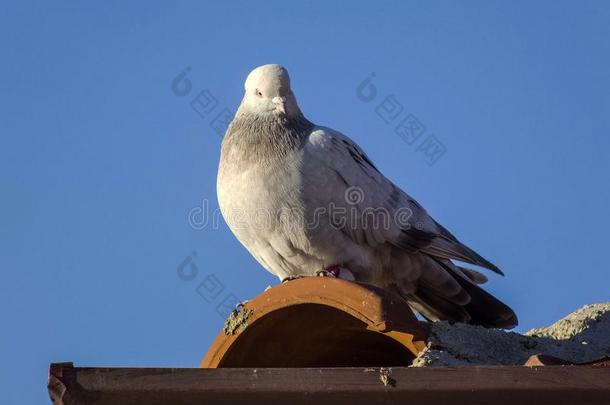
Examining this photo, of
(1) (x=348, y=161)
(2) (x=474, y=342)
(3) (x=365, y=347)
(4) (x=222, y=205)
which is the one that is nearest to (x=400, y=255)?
(1) (x=348, y=161)

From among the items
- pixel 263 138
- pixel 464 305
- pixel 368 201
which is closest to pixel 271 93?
pixel 263 138

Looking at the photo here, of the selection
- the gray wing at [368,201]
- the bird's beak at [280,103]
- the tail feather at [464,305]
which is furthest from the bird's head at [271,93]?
the tail feather at [464,305]

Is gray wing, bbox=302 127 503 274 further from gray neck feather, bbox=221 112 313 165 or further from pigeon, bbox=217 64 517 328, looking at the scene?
gray neck feather, bbox=221 112 313 165

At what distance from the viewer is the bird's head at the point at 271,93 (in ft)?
21.3

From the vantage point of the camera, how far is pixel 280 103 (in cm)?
646

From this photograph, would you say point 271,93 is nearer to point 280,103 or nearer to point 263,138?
point 280,103

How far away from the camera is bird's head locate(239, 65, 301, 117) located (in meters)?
6.49

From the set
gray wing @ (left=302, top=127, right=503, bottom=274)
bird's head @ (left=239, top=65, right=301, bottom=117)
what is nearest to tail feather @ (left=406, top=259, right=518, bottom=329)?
gray wing @ (left=302, top=127, right=503, bottom=274)

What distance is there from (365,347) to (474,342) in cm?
66

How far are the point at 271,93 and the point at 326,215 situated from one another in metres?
1.05

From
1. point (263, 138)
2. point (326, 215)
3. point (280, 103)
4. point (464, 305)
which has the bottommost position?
point (464, 305)

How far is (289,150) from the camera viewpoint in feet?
20.1

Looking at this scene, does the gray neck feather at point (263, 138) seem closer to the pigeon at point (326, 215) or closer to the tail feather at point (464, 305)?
the pigeon at point (326, 215)

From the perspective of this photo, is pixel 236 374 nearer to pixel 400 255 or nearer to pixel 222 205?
pixel 222 205
